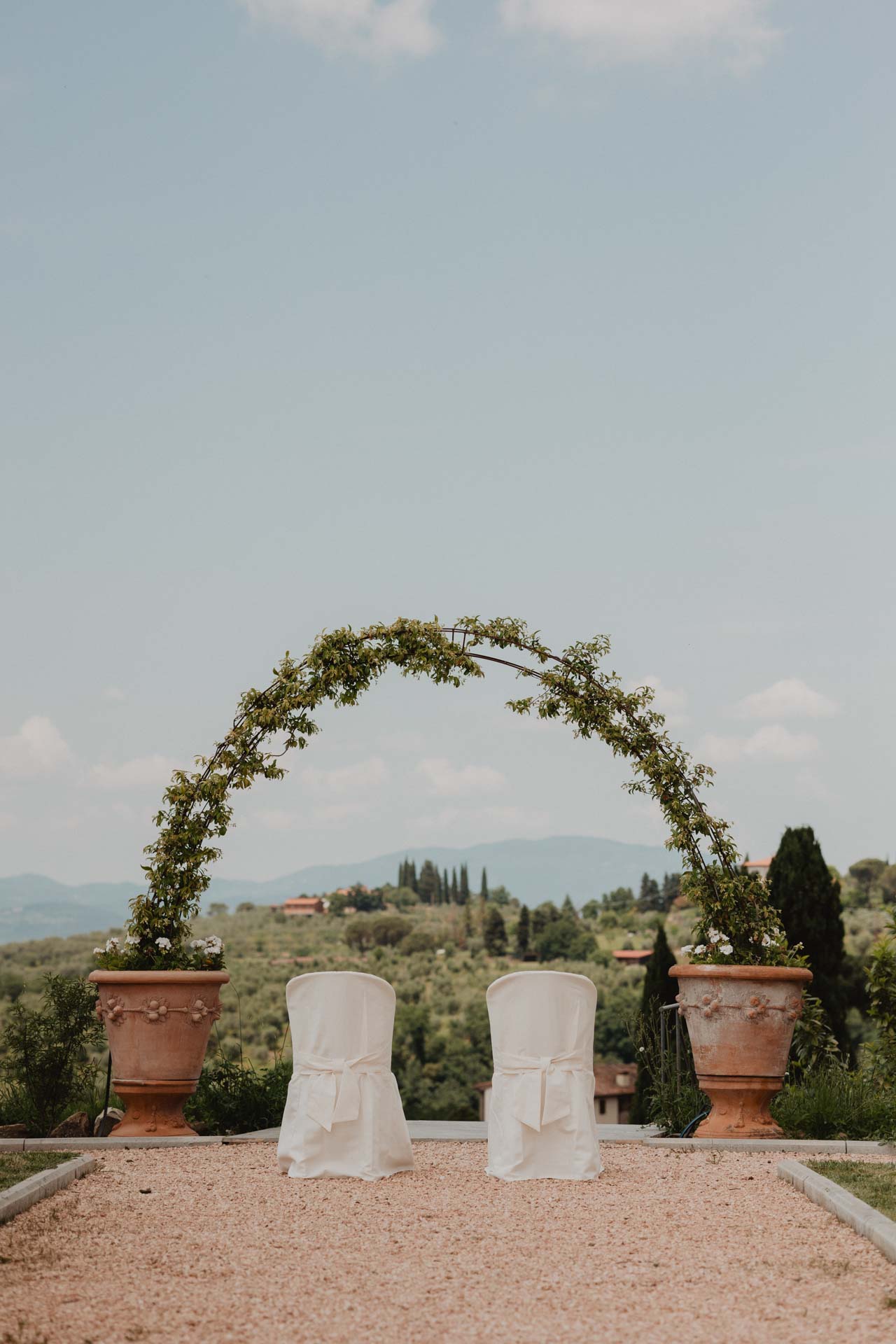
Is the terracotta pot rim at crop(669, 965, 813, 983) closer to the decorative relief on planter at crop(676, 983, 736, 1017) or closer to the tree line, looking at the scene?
the decorative relief on planter at crop(676, 983, 736, 1017)

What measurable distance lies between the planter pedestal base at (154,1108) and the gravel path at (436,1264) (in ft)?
5.22

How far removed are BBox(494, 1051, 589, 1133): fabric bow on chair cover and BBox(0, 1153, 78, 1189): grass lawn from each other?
2.11 meters

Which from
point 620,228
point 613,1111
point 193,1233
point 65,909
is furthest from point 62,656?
point 65,909

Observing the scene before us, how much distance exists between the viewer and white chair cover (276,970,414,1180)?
5598 mm

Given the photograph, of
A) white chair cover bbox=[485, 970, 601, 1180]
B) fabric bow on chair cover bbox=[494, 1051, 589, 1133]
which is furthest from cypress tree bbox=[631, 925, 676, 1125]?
fabric bow on chair cover bbox=[494, 1051, 589, 1133]

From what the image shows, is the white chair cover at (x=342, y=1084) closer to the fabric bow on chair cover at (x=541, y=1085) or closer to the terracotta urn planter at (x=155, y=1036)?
the fabric bow on chair cover at (x=541, y=1085)

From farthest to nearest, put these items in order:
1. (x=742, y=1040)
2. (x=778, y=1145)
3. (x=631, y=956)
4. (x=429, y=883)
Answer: (x=429, y=883) → (x=631, y=956) → (x=742, y=1040) → (x=778, y=1145)

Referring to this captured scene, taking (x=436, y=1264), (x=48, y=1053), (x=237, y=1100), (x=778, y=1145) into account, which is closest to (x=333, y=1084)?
(x=436, y=1264)

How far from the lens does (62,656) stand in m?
25.8

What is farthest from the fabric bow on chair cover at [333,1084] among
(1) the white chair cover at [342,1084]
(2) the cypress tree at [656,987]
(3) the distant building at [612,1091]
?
(3) the distant building at [612,1091]

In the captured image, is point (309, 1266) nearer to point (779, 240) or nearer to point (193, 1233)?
point (193, 1233)

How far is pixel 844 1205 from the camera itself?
14.9 ft

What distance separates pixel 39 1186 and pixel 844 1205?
10.1 feet

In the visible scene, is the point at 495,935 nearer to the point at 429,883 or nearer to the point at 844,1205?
the point at 429,883
